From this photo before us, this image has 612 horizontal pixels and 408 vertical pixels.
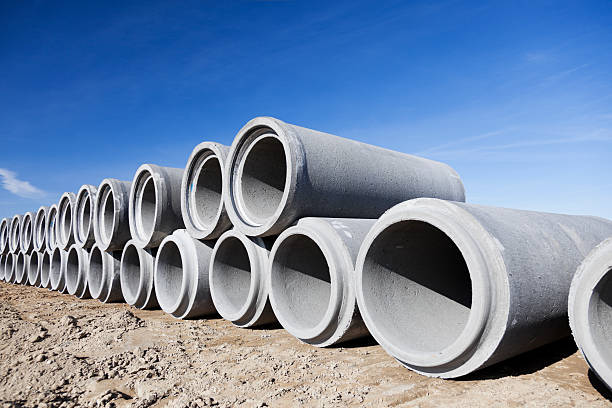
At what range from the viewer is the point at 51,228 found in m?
10.2

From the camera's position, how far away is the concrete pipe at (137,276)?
6.32m

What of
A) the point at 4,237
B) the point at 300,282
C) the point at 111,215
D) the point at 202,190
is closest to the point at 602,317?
the point at 300,282

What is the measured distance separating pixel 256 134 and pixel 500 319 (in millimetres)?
3271

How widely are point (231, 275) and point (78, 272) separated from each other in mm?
4953

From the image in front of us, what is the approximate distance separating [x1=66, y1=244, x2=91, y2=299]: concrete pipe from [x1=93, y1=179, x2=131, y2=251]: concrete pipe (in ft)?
3.43

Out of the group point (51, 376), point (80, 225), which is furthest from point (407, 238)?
point (80, 225)

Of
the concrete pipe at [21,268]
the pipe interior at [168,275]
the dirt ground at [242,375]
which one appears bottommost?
the concrete pipe at [21,268]

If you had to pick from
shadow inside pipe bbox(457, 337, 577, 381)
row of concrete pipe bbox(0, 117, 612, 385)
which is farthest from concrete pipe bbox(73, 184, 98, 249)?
shadow inside pipe bbox(457, 337, 577, 381)

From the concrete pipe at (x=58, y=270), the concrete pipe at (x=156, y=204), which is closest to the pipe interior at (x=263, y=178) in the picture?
the concrete pipe at (x=156, y=204)

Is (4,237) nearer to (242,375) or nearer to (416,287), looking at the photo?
(242,375)

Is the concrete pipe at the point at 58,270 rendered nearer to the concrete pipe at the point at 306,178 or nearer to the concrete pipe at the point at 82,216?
the concrete pipe at the point at 82,216

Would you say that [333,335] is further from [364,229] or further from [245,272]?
[245,272]

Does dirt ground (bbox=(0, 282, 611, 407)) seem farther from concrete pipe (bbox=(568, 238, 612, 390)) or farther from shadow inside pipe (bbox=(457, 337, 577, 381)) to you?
concrete pipe (bbox=(568, 238, 612, 390))

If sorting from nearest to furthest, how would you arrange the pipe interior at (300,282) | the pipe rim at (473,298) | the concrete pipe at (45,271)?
the pipe rim at (473,298)
the pipe interior at (300,282)
the concrete pipe at (45,271)
